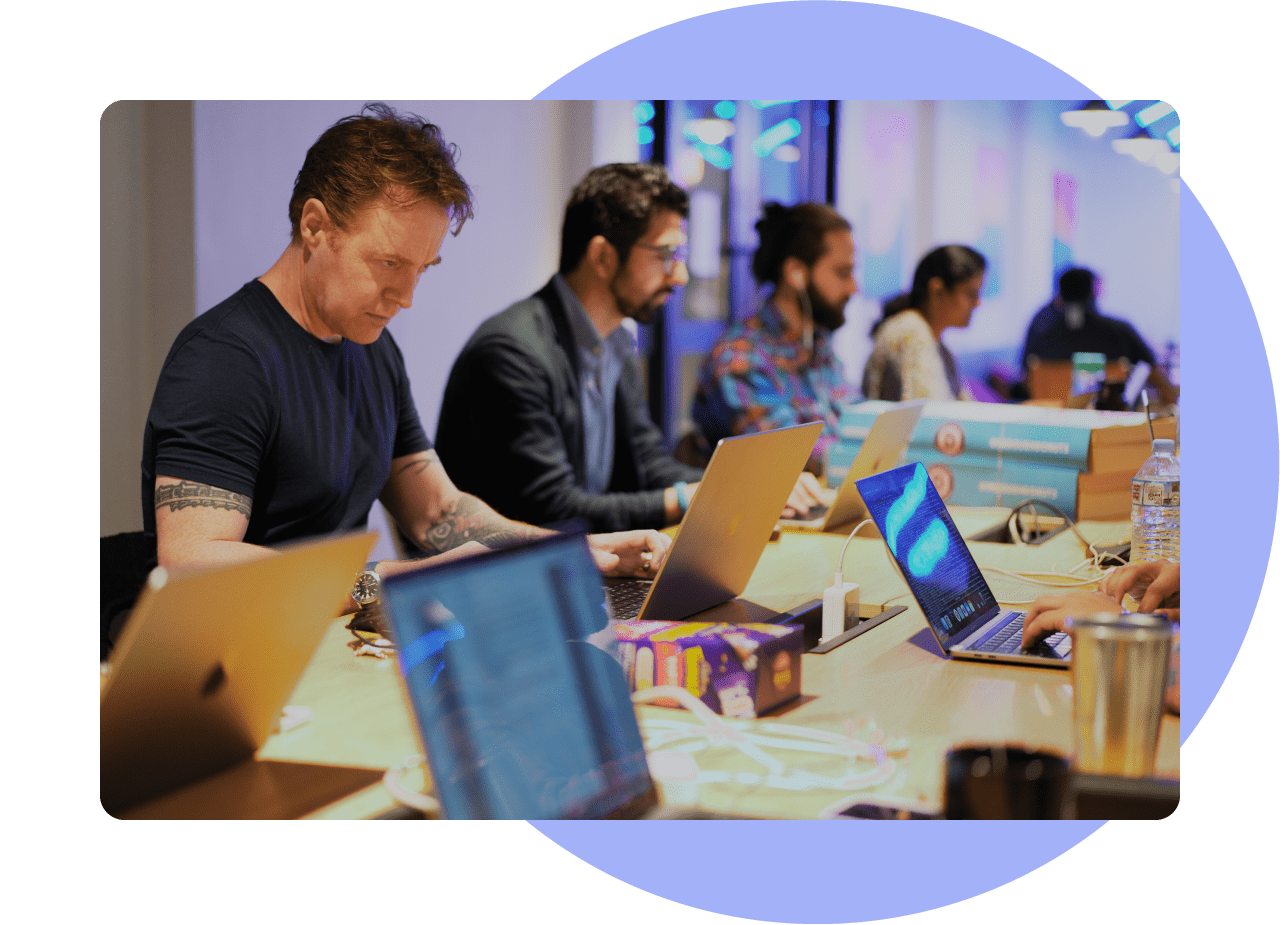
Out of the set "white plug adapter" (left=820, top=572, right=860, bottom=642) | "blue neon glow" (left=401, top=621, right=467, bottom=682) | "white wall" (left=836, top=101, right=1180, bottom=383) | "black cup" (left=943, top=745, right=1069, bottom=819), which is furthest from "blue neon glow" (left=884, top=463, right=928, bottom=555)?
"white wall" (left=836, top=101, right=1180, bottom=383)

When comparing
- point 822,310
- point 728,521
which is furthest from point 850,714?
point 822,310

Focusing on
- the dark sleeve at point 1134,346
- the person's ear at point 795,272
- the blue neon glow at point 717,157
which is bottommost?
the dark sleeve at point 1134,346

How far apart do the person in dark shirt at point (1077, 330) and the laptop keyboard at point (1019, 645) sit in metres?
3.15

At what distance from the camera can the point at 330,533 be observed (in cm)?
220

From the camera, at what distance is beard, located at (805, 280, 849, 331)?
396cm

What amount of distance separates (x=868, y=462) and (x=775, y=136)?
8.38 feet

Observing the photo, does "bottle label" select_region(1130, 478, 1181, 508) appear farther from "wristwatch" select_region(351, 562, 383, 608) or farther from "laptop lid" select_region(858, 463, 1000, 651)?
"wristwatch" select_region(351, 562, 383, 608)

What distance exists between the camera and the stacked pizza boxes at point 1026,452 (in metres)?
2.86

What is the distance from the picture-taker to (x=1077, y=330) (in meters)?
5.18

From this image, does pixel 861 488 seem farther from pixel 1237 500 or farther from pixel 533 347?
pixel 533 347

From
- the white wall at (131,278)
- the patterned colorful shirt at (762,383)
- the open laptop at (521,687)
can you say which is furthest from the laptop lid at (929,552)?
the patterned colorful shirt at (762,383)

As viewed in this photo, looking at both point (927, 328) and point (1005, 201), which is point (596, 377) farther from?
point (1005, 201)
